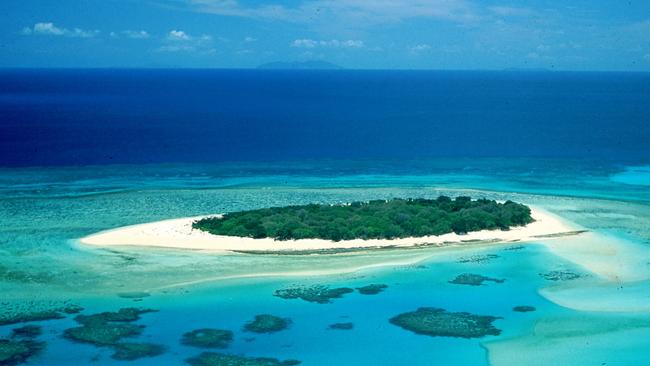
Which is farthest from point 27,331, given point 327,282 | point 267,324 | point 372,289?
point 372,289

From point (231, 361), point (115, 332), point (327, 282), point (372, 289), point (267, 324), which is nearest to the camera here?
point (231, 361)

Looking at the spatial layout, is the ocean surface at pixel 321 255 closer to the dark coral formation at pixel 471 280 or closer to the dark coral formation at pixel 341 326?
the dark coral formation at pixel 341 326

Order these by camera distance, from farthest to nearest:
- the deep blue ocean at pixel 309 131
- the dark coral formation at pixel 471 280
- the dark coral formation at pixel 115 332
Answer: the deep blue ocean at pixel 309 131
the dark coral formation at pixel 471 280
the dark coral formation at pixel 115 332

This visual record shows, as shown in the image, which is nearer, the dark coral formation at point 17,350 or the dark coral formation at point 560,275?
the dark coral formation at point 17,350

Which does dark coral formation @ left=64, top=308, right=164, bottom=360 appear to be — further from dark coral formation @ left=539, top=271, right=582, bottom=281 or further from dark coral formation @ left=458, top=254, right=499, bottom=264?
dark coral formation @ left=539, top=271, right=582, bottom=281

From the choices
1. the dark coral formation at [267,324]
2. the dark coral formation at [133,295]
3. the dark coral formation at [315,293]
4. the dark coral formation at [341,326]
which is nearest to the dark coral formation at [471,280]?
the dark coral formation at [315,293]

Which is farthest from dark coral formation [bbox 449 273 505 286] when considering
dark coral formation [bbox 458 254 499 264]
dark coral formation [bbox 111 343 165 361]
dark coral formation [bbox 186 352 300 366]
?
dark coral formation [bbox 111 343 165 361]

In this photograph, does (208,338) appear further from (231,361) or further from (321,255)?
(321,255)
